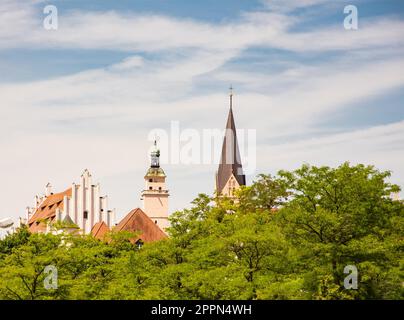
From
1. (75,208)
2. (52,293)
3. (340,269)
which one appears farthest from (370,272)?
(75,208)

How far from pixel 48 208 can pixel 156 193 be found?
12.1m

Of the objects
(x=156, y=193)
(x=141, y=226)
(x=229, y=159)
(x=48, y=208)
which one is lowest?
(x=141, y=226)

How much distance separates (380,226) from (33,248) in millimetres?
14170

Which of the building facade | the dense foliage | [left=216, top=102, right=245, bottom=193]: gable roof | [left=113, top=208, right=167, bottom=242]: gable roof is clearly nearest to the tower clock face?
[left=216, top=102, right=245, bottom=193]: gable roof

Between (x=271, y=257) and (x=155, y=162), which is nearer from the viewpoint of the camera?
(x=271, y=257)

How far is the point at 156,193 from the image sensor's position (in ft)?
292

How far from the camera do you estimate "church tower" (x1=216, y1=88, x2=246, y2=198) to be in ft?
310

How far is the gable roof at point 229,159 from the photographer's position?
94412 mm

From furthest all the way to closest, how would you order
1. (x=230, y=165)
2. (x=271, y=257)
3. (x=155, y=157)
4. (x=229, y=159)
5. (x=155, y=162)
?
(x=230, y=165) → (x=229, y=159) → (x=155, y=162) → (x=155, y=157) → (x=271, y=257)

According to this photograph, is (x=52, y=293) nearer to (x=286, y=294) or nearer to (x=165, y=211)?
(x=286, y=294)

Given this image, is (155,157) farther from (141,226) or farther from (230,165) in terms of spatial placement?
(141,226)

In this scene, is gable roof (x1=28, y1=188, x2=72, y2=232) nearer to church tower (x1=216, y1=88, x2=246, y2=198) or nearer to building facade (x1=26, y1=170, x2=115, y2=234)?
building facade (x1=26, y1=170, x2=115, y2=234)

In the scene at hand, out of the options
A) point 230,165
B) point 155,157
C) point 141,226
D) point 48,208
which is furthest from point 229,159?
point 141,226
